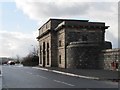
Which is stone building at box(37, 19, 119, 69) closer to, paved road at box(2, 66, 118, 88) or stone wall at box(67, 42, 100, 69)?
stone wall at box(67, 42, 100, 69)

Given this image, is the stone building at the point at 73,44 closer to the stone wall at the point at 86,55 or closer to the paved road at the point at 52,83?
the stone wall at the point at 86,55

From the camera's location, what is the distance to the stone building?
52.6m

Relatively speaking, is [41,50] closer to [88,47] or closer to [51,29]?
[51,29]

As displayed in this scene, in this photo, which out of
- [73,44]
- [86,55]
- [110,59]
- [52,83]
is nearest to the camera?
[52,83]

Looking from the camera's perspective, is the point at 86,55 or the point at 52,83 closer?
the point at 52,83

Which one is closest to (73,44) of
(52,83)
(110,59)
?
(110,59)

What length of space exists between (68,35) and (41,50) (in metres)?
24.6

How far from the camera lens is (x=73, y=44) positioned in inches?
2152

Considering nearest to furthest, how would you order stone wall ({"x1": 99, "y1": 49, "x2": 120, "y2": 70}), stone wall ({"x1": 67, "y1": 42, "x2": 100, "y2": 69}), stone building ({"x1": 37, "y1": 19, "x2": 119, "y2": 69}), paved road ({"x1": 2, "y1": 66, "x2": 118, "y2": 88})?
paved road ({"x1": 2, "y1": 66, "x2": 118, "y2": 88}) → stone wall ({"x1": 99, "y1": 49, "x2": 120, "y2": 70}) → stone wall ({"x1": 67, "y1": 42, "x2": 100, "y2": 69}) → stone building ({"x1": 37, "y1": 19, "x2": 119, "y2": 69})

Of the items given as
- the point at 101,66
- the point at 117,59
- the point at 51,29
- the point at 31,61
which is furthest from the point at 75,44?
the point at 31,61

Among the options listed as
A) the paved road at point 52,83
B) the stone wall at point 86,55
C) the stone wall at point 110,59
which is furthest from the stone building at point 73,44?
the paved road at point 52,83

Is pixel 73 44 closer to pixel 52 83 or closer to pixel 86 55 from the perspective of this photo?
pixel 86 55

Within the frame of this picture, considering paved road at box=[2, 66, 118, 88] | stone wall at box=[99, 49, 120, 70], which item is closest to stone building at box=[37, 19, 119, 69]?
stone wall at box=[99, 49, 120, 70]

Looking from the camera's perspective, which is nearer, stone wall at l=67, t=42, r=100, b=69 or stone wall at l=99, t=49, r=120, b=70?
stone wall at l=99, t=49, r=120, b=70
